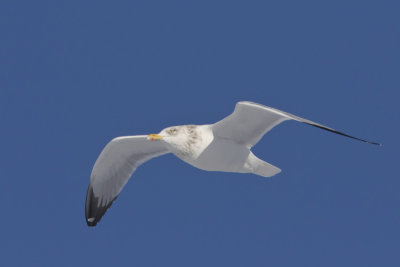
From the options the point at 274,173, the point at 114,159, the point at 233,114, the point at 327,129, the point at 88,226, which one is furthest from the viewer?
the point at 88,226

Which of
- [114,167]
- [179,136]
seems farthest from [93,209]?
[179,136]

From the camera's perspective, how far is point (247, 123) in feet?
36.7

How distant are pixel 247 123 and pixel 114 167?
136 inches

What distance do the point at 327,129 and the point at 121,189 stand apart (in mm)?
5300

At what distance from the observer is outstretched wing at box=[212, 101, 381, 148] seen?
10.7 m

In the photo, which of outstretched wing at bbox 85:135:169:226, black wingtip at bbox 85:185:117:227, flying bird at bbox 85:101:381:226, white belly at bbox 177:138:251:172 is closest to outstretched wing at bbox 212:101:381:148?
flying bird at bbox 85:101:381:226

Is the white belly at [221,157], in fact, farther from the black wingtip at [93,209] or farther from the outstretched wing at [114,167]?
the black wingtip at [93,209]

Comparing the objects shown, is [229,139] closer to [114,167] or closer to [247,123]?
[247,123]

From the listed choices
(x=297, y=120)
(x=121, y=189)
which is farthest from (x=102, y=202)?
(x=297, y=120)

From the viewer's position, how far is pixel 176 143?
436 inches

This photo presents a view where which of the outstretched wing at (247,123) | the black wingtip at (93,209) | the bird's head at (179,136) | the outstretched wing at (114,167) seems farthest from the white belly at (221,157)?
the black wingtip at (93,209)

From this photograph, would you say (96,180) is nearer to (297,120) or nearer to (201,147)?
(201,147)

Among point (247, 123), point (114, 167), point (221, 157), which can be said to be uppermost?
point (247, 123)

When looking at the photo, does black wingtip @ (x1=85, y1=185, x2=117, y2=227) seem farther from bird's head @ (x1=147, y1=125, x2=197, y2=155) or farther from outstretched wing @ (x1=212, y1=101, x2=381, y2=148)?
outstretched wing @ (x1=212, y1=101, x2=381, y2=148)
